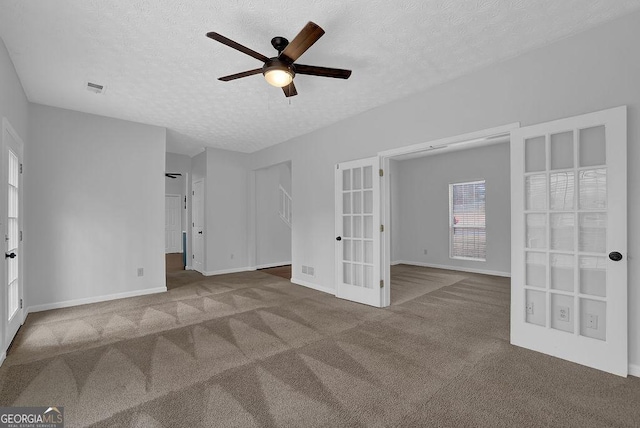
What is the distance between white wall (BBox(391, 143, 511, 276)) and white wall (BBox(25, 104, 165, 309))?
5.69 meters

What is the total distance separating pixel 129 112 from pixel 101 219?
1.67 metres

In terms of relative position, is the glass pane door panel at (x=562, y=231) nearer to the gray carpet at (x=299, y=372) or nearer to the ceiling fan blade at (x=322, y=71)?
the gray carpet at (x=299, y=372)

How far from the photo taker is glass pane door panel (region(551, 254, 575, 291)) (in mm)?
2605

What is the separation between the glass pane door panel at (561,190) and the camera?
2576mm

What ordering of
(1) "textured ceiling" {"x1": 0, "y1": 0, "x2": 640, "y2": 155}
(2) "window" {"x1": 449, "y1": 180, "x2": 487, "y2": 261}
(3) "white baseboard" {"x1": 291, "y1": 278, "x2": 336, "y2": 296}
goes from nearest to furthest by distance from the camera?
1. (1) "textured ceiling" {"x1": 0, "y1": 0, "x2": 640, "y2": 155}
2. (3) "white baseboard" {"x1": 291, "y1": 278, "x2": 336, "y2": 296}
3. (2) "window" {"x1": 449, "y1": 180, "x2": 487, "y2": 261}

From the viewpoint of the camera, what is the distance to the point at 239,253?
6.87 meters

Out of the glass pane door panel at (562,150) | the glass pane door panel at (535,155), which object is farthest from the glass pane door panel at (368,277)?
the glass pane door panel at (562,150)

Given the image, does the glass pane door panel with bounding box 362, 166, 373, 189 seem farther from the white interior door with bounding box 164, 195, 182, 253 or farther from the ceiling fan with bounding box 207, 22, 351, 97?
the white interior door with bounding box 164, 195, 182, 253

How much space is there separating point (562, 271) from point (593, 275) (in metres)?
0.21

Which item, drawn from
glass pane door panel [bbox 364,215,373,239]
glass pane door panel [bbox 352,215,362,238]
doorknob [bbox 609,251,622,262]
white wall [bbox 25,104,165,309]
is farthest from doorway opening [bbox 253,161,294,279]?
doorknob [bbox 609,251,622,262]

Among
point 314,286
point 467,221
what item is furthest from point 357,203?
point 467,221

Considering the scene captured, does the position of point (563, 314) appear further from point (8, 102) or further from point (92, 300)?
point (92, 300)

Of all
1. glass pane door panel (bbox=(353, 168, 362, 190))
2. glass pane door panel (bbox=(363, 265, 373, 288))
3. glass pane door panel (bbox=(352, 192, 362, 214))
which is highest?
glass pane door panel (bbox=(353, 168, 362, 190))

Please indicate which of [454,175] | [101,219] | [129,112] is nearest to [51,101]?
[129,112]
